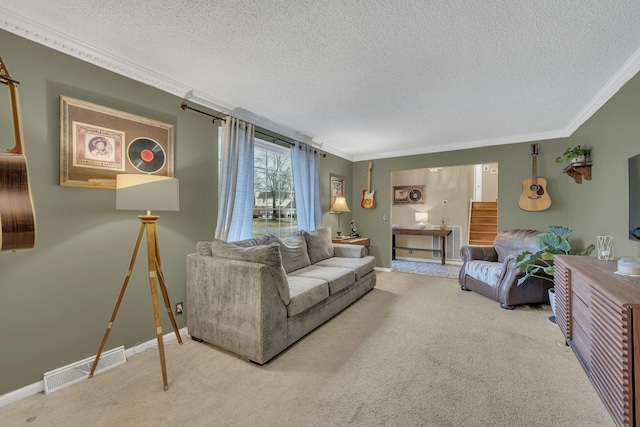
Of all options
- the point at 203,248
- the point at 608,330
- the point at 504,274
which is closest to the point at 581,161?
the point at 504,274

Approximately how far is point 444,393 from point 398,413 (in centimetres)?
38

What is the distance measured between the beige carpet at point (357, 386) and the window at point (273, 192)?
1.70 metres

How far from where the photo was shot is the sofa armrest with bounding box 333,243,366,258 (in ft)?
13.2

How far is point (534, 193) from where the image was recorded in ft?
13.2

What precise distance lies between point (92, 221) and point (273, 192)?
2144 millimetres

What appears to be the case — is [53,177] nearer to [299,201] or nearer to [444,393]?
[299,201]

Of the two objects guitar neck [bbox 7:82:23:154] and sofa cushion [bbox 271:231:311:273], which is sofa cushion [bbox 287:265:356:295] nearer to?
sofa cushion [bbox 271:231:311:273]

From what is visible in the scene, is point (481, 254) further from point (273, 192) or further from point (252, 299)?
point (252, 299)

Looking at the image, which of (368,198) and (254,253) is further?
(368,198)

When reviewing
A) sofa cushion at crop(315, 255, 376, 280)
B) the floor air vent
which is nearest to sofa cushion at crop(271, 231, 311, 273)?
sofa cushion at crop(315, 255, 376, 280)

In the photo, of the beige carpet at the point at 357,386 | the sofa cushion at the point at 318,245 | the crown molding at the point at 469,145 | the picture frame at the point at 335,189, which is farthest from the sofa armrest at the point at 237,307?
the crown molding at the point at 469,145

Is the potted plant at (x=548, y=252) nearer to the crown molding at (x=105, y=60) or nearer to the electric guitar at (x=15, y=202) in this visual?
the crown molding at (x=105, y=60)

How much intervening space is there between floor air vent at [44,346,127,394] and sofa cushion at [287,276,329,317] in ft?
4.48

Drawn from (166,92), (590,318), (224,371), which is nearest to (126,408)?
(224,371)
